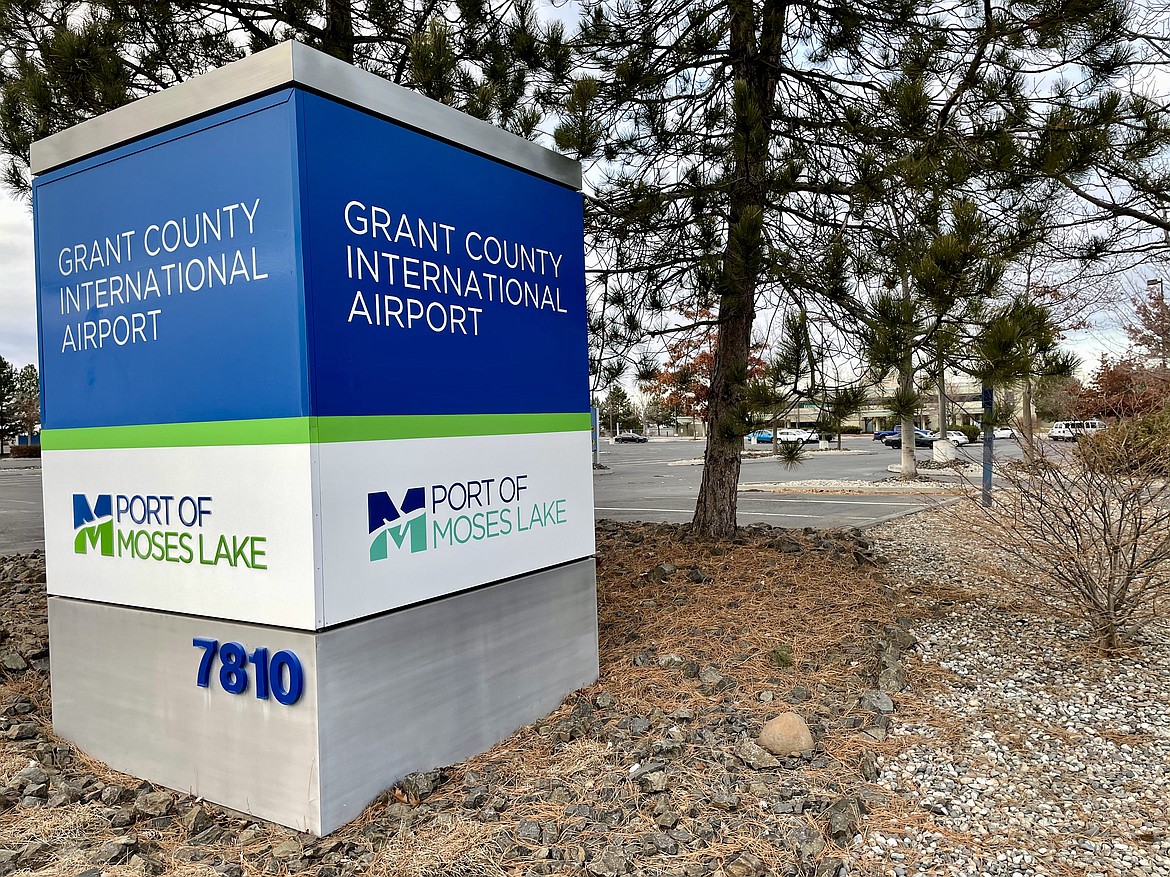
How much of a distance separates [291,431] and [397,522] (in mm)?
569

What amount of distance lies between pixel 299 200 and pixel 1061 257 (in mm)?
5076

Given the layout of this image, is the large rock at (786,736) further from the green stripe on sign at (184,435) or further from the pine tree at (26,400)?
the pine tree at (26,400)

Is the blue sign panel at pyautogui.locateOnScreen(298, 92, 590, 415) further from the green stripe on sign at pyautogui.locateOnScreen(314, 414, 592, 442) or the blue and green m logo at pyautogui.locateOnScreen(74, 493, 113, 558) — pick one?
the blue and green m logo at pyautogui.locateOnScreen(74, 493, 113, 558)

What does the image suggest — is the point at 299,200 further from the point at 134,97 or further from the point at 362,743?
the point at 134,97

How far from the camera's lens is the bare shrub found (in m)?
4.51

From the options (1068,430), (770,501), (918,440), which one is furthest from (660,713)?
(918,440)

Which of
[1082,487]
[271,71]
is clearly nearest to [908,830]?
[1082,487]

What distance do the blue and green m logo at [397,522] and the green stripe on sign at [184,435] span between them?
402 mm

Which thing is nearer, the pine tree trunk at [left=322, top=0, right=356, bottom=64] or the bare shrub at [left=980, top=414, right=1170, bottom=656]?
the bare shrub at [left=980, top=414, right=1170, bottom=656]

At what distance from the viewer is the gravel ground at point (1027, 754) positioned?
282 cm

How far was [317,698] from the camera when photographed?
2.93 m

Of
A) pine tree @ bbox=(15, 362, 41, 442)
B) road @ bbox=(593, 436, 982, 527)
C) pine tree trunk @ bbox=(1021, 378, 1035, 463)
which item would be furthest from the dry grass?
pine tree @ bbox=(15, 362, 41, 442)

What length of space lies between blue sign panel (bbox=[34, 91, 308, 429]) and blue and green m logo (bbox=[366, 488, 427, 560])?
1.66 ft

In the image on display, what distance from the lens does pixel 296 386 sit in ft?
9.71
